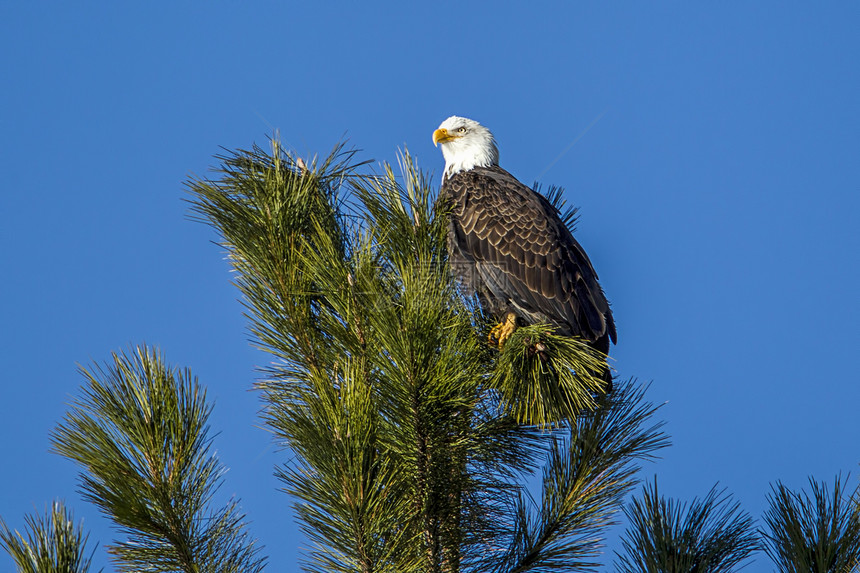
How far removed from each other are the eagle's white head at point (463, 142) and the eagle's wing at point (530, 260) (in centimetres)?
105

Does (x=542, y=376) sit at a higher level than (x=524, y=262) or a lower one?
lower

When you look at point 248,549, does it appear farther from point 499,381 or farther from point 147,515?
point 499,381

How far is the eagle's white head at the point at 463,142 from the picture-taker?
661cm

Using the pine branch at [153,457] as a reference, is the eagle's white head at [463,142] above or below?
above

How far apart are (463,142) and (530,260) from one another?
5.43 ft

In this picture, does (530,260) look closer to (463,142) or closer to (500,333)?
(500,333)

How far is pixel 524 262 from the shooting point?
17.6 feet

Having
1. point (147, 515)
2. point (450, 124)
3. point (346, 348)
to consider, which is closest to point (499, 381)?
point (346, 348)

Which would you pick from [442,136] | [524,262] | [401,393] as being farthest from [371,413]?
[442,136]

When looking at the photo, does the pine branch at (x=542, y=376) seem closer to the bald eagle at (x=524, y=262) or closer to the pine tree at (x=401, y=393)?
the pine tree at (x=401, y=393)

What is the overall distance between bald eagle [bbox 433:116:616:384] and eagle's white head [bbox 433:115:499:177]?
926mm

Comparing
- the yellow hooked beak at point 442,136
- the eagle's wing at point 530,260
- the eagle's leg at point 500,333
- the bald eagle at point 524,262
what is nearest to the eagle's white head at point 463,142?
the yellow hooked beak at point 442,136

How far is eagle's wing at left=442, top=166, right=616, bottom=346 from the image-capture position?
523 cm

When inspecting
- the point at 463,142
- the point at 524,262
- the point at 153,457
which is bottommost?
the point at 153,457
